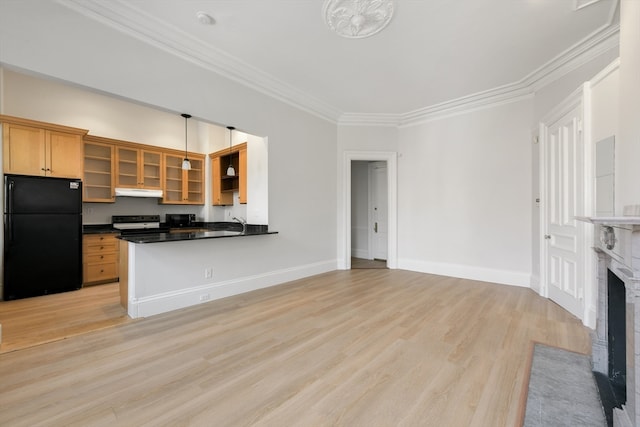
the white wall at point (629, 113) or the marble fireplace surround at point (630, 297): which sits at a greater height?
the white wall at point (629, 113)

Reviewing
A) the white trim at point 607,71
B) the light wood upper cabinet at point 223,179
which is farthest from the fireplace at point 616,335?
the light wood upper cabinet at point 223,179

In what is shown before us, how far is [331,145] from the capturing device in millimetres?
5332

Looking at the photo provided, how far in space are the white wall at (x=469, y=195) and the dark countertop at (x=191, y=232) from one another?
2.93 metres

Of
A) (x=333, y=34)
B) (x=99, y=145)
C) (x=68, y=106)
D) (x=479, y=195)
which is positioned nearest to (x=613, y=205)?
(x=479, y=195)

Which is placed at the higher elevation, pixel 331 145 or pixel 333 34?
pixel 333 34

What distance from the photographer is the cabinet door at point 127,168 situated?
5066 mm

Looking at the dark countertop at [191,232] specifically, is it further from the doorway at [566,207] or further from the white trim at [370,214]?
the doorway at [566,207]

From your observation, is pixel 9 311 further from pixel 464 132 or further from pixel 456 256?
pixel 464 132

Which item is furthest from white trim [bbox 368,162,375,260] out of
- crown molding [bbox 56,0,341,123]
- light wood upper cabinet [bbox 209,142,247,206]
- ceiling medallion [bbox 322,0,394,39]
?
ceiling medallion [bbox 322,0,394,39]

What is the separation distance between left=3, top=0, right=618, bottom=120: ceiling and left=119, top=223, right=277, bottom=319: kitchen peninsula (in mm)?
2218

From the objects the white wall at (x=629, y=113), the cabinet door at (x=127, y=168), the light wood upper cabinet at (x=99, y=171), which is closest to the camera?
the white wall at (x=629, y=113)

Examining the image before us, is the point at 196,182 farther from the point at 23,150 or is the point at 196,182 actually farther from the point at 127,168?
the point at 23,150

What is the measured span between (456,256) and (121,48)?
548 centimetres

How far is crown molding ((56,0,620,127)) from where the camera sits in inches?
104
